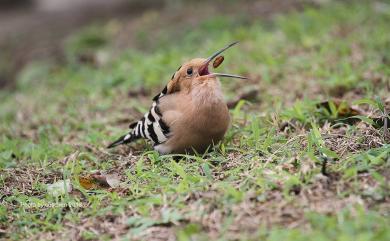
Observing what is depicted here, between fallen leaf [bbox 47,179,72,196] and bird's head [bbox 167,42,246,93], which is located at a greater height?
bird's head [bbox 167,42,246,93]

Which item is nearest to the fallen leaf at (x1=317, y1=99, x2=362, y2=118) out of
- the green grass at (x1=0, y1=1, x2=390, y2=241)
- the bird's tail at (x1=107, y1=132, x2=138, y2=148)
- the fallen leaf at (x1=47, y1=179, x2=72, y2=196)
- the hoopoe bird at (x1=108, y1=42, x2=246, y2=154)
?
the green grass at (x1=0, y1=1, x2=390, y2=241)

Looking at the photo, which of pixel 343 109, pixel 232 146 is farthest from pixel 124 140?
pixel 343 109

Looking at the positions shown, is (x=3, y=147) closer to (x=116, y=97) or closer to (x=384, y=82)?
(x=116, y=97)

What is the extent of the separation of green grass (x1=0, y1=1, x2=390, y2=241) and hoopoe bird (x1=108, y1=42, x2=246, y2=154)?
12 centimetres

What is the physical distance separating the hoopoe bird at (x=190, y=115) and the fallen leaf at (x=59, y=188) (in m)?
0.69

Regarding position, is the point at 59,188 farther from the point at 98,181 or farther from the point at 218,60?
the point at 218,60

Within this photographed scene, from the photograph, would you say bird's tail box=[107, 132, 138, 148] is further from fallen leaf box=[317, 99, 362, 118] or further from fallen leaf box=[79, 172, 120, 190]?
fallen leaf box=[317, 99, 362, 118]

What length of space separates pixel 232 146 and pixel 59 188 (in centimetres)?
115

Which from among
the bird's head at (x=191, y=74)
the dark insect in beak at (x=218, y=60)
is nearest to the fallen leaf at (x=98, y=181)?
the bird's head at (x=191, y=74)

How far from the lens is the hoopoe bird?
378 centimetres

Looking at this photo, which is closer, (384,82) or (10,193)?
(10,193)

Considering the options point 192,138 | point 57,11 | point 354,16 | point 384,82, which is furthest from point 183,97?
point 57,11

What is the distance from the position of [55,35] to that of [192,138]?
6.57 meters

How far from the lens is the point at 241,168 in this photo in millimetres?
3344
